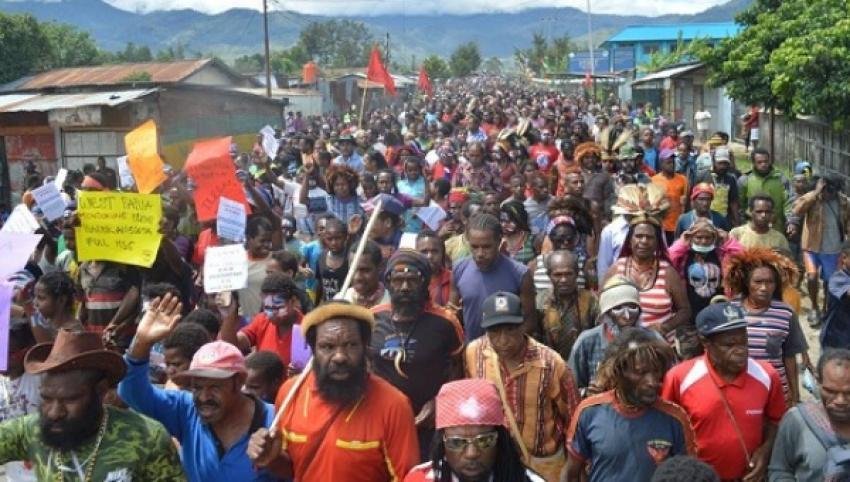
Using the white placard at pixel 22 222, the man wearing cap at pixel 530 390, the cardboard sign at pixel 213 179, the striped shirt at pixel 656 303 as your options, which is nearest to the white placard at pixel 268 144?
the cardboard sign at pixel 213 179

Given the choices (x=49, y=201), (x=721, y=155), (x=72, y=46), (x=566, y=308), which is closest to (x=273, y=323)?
(x=566, y=308)

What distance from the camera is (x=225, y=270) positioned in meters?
6.33

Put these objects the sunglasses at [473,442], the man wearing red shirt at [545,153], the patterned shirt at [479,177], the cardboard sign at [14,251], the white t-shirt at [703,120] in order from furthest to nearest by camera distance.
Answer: the white t-shirt at [703,120]
the man wearing red shirt at [545,153]
the patterned shirt at [479,177]
the cardboard sign at [14,251]
the sunglasses at [473,442]

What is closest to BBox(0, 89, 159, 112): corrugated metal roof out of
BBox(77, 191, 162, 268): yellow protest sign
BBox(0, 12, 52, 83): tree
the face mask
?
BBox(77, 191, 162, 268): yellow protest sign

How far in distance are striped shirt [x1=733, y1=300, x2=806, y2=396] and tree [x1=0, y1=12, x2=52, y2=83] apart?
163ft

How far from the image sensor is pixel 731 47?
62.3 feet

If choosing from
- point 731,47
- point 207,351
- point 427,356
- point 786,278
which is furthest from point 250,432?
point 731,47

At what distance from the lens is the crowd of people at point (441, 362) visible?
346 cm

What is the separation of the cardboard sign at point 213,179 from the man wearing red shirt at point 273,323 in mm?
2051

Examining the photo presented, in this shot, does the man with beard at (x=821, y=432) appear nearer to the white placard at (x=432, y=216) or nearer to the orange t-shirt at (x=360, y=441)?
the orange t-shirt at (x=360, y=441)

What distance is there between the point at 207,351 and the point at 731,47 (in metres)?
16.9

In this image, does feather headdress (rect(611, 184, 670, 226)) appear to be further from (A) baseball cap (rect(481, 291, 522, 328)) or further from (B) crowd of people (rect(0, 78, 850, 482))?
(A) baseball cap (rect(481, 291, 522, 328))

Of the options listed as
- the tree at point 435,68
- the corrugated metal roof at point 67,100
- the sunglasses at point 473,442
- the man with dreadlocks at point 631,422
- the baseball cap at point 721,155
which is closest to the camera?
the sunglasses at point 473,442

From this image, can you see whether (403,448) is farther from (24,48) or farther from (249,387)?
(24,48)
